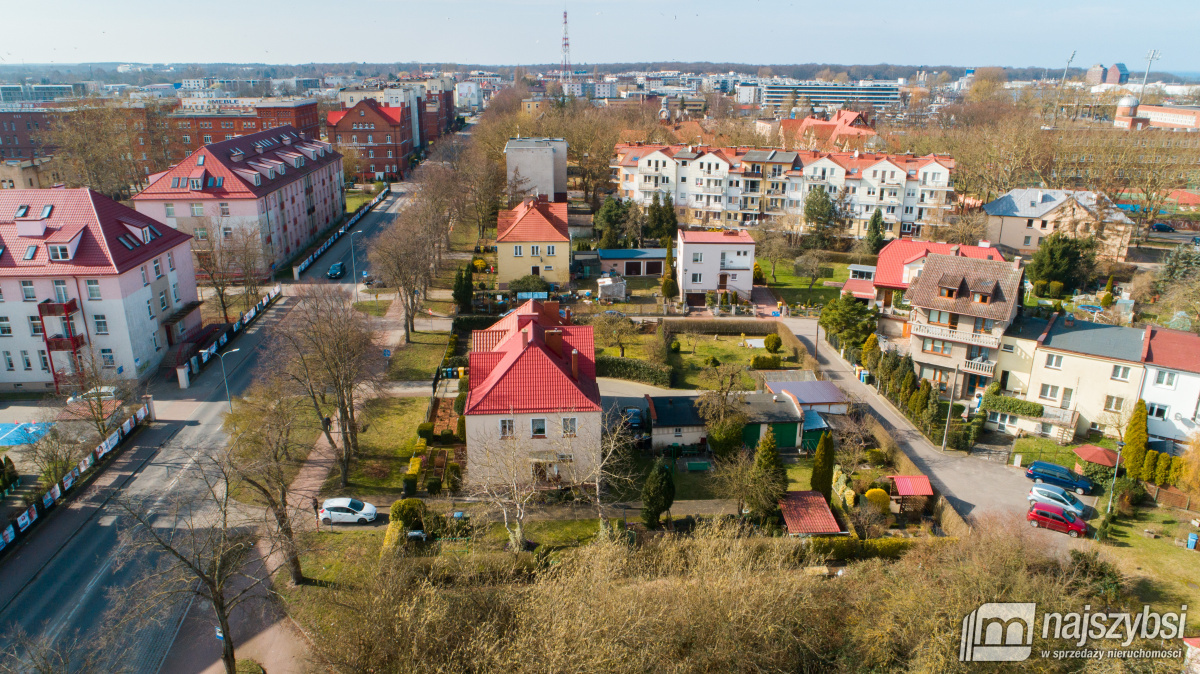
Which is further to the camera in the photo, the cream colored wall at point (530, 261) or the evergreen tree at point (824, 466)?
the cream colored wall at point (530, 261)

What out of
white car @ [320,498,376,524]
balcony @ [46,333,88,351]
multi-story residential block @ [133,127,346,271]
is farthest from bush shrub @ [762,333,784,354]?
balcony @ [46,333,88,351]

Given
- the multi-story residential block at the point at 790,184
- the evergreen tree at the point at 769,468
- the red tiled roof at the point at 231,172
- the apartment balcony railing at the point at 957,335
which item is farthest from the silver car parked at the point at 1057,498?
the red tiled roof at the point at 231,172

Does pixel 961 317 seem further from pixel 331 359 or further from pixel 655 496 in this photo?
pixel 331 359

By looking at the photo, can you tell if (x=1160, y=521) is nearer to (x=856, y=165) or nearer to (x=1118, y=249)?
(x=1118, y=249)

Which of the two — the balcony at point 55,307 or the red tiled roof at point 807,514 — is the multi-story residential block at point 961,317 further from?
the balcony at point 55,307

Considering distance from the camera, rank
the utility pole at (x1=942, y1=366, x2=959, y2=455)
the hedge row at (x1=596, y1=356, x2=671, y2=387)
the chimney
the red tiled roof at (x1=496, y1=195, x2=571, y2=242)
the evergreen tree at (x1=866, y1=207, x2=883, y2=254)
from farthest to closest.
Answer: the evergreen tree at (x1=866, y1=207, x2=883, y2=254) → the red tiled roof at (x1=496, y1=195, x2=571, y2=242) → the hedge row at (x1=596, y1=356, x2=671, y2=387) → the utility pole at (x1=942, y1=366, x2=959, y2=455) → the chimney

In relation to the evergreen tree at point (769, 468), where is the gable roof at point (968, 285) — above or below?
above

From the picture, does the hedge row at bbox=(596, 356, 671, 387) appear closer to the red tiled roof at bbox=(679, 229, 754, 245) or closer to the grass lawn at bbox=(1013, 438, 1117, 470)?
the red tiled roof at bbox=(679, 229, 754, 245)
